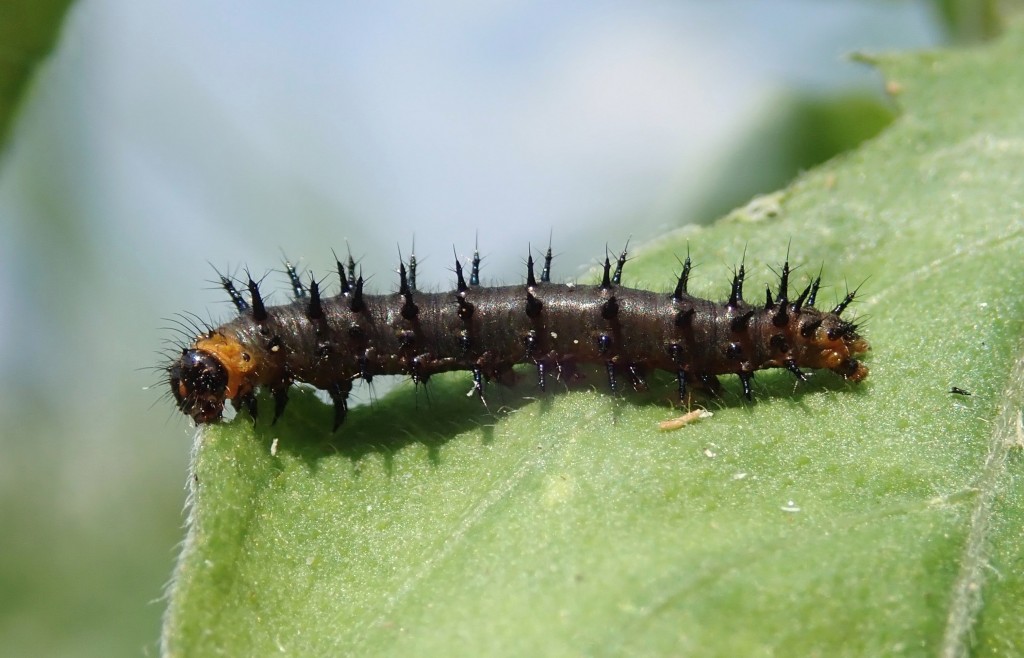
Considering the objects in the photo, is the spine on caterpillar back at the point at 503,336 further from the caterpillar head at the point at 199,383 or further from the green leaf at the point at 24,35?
the green leaf at the point at 24,35

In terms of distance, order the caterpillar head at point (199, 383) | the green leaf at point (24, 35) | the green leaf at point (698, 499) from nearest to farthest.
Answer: the green leaf at point (698, 499) → the caterpillar head at point (199, 383) → the green leaf at point (24, 35)

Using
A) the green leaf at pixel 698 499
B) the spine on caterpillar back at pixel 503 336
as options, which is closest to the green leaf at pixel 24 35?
the spine on caterpillar back at pixel 503 336

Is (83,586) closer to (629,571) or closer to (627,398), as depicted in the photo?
(627,398)

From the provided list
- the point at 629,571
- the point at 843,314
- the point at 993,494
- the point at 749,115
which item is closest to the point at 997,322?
the point at 843,314

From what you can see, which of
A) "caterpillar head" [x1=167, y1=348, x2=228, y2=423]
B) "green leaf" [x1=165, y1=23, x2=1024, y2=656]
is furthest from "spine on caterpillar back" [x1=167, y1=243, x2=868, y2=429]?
"green leaf" [x1=165, y1=23, x2=1024, y2=656]

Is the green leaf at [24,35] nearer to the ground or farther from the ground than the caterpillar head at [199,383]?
farther from the ground

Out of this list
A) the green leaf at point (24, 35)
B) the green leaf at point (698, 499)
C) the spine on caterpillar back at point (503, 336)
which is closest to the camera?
the green leaf at point (698, 499)
